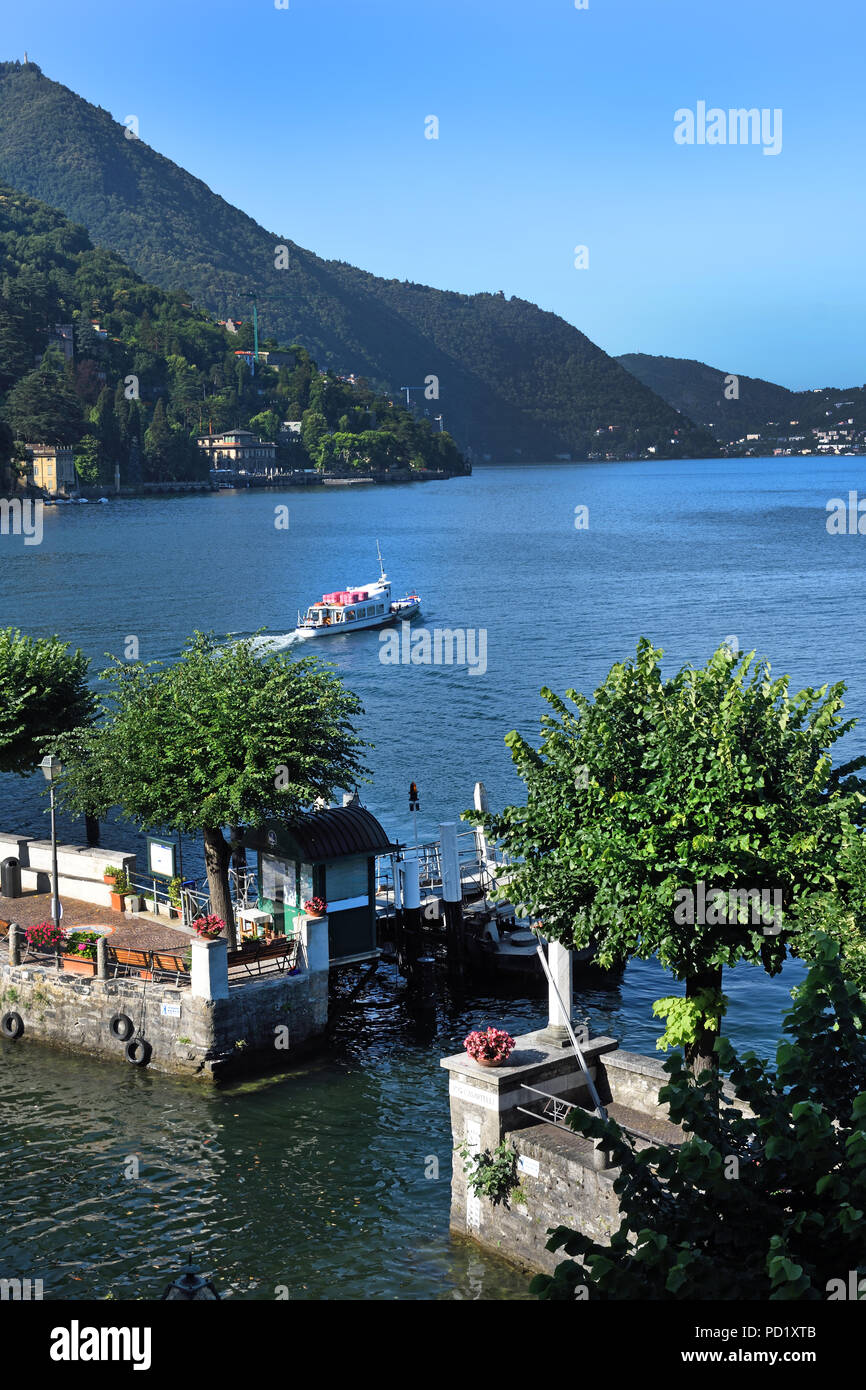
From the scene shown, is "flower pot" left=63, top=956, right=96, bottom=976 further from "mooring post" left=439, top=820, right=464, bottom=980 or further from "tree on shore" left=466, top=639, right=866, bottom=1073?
"tree on shore" left=466, top=639, right=866, bottom=1073

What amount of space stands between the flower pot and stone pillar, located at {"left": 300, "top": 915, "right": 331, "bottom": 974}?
4085mm

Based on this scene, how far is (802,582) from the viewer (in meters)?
123

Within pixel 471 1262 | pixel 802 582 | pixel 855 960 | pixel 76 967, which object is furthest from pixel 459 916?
pixel 802 582

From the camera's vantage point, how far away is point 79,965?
27312 mm

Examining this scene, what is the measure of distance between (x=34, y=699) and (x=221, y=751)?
532 inches

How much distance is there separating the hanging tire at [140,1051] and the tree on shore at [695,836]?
9367 mm

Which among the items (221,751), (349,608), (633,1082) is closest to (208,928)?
(221,751)

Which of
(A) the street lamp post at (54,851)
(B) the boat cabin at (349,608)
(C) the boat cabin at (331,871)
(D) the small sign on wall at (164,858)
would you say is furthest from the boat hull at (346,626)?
(C) the boat cabin at (331,871)

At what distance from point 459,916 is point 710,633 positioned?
64.6 m

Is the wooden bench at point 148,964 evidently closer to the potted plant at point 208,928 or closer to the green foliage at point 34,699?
the potted plant at point 208,928

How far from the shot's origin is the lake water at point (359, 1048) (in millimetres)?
20531

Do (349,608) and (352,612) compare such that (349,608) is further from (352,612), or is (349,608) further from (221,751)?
(221,751)
